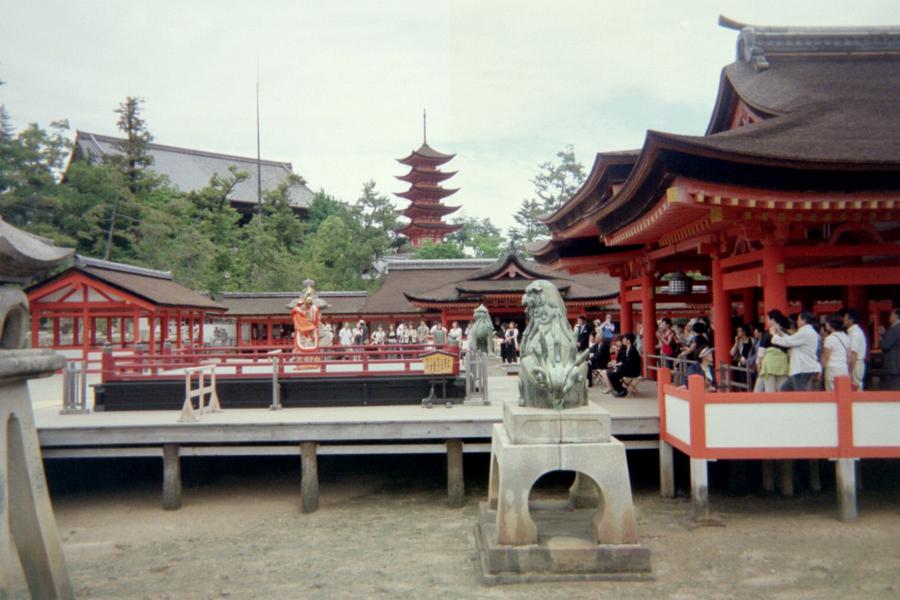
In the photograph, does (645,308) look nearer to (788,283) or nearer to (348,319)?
(788,283)

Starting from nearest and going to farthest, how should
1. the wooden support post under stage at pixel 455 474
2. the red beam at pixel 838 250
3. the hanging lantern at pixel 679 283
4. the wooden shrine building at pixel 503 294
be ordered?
the red beam at pixel 838 250
the wooden support post under stage at pixel 455 474
the hanging lantern at pixel 679 283
the wooden shrine building at pixel 503 294

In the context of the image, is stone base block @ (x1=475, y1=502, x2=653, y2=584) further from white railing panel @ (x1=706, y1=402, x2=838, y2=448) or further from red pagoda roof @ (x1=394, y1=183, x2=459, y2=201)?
red pagoda roof @ (x1=394, y1=183, x2=459, y2=201)

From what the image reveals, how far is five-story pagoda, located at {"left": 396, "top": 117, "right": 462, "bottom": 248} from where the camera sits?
5456 centimetres

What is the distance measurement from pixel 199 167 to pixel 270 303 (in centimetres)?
2486

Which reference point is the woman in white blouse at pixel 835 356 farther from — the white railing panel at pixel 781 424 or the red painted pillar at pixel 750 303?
the red painted pillar at pixel 750 303

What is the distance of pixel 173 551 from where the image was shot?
843 cm

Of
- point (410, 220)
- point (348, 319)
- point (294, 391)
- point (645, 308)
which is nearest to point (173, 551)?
point (294, 391)

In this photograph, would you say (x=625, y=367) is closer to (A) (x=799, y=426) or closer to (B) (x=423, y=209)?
(A) (x=799, y=426)

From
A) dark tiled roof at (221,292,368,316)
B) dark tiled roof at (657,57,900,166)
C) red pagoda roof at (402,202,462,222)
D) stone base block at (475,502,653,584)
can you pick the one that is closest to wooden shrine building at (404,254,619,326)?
→ dark tiled roof at (221,292,368,316)

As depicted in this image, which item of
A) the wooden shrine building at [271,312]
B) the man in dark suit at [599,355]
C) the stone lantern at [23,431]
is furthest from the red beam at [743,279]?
the wooden shrine building at [271,312]

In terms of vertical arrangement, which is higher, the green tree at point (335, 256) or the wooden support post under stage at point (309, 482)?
the green tree at point (335, 256)

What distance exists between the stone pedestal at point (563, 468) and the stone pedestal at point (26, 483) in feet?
13.2

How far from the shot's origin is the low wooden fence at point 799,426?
8078 millimetres

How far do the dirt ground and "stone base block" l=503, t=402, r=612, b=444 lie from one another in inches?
56.2
